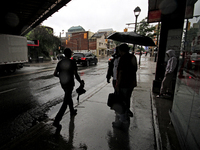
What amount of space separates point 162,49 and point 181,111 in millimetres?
3598

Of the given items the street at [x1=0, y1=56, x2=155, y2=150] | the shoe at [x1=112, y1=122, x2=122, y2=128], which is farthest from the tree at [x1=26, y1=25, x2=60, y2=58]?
the shoe at [x1=112, y1=122, x2=122, y2=128]

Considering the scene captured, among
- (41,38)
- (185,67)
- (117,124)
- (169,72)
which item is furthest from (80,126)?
(41,38)

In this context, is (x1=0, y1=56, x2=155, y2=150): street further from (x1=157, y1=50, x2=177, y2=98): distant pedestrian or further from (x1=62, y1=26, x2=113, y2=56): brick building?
(x1=62, y1=26, x2=113, y2=56): brick building

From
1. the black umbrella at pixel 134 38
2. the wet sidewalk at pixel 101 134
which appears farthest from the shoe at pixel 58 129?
the black umbrella at pixel 134 38

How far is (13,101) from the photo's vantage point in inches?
186

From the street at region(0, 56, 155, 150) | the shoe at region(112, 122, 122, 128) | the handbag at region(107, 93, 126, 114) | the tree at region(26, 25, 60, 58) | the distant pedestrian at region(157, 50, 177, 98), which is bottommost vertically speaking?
the street at region(0, 56, 155, 150)

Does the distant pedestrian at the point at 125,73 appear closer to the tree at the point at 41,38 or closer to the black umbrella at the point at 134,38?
the black umbrella at the point at 134,38

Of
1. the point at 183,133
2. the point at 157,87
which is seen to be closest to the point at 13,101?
the point at 183,133

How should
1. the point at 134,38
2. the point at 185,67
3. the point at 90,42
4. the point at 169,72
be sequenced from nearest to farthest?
the point at 185,67 < the point at 134,38 < the point at 169,72 < the point at 90,42

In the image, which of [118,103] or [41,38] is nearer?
[118,103]

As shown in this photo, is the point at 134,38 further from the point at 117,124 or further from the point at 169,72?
the point at 117,124

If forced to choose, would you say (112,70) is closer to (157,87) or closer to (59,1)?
(157,87)

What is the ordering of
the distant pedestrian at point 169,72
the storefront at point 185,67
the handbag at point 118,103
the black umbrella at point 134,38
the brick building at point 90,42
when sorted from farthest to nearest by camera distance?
the brick building at point 90,42 → the distant pedestrian at point 169,72 → the black umbrella at point 134,38 → the handbag at point 118,103 → the storefront at point 185,67

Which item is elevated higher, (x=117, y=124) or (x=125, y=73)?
(x=125, y=73)
